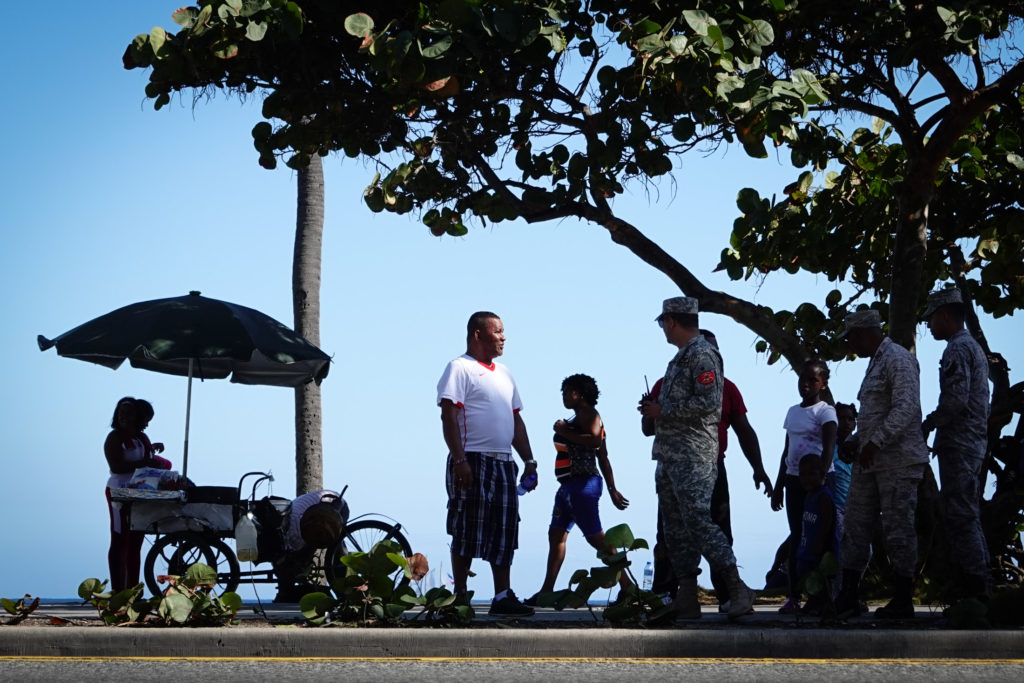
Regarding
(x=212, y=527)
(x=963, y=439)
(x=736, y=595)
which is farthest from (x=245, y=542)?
(x=963, y=439)

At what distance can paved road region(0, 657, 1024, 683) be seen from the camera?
5.86m

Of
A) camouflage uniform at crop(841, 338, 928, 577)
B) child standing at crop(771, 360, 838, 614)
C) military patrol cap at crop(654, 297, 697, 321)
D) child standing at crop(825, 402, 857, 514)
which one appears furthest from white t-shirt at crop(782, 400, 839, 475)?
military patrol cap at crop(654, 297, 697, 321)

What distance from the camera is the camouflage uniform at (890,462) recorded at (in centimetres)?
770

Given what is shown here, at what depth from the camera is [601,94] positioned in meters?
10.5

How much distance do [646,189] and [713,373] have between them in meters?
4.62

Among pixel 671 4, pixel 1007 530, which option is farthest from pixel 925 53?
pixel 1007 530

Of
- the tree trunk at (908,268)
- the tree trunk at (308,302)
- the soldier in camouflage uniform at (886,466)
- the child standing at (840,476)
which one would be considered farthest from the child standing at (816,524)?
the tree trunk at (308,302)

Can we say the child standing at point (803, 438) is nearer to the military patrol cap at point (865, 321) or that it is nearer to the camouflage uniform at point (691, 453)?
the military patrol cap at point (865, 321)

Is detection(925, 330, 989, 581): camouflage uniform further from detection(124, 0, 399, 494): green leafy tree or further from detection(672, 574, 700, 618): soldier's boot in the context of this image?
detection(124, 0, 399, 494): green leafy tree

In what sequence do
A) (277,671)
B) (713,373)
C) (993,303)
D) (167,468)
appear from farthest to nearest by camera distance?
(993,303), (167,468), (713,373), (277,671)

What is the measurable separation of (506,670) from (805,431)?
4720 millimetres

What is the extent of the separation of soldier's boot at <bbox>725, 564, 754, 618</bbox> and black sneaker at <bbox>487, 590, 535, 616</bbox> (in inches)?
57.6

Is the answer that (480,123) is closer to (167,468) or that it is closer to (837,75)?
(837,75)

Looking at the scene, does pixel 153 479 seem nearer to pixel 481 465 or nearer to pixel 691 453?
pixel 481 465
